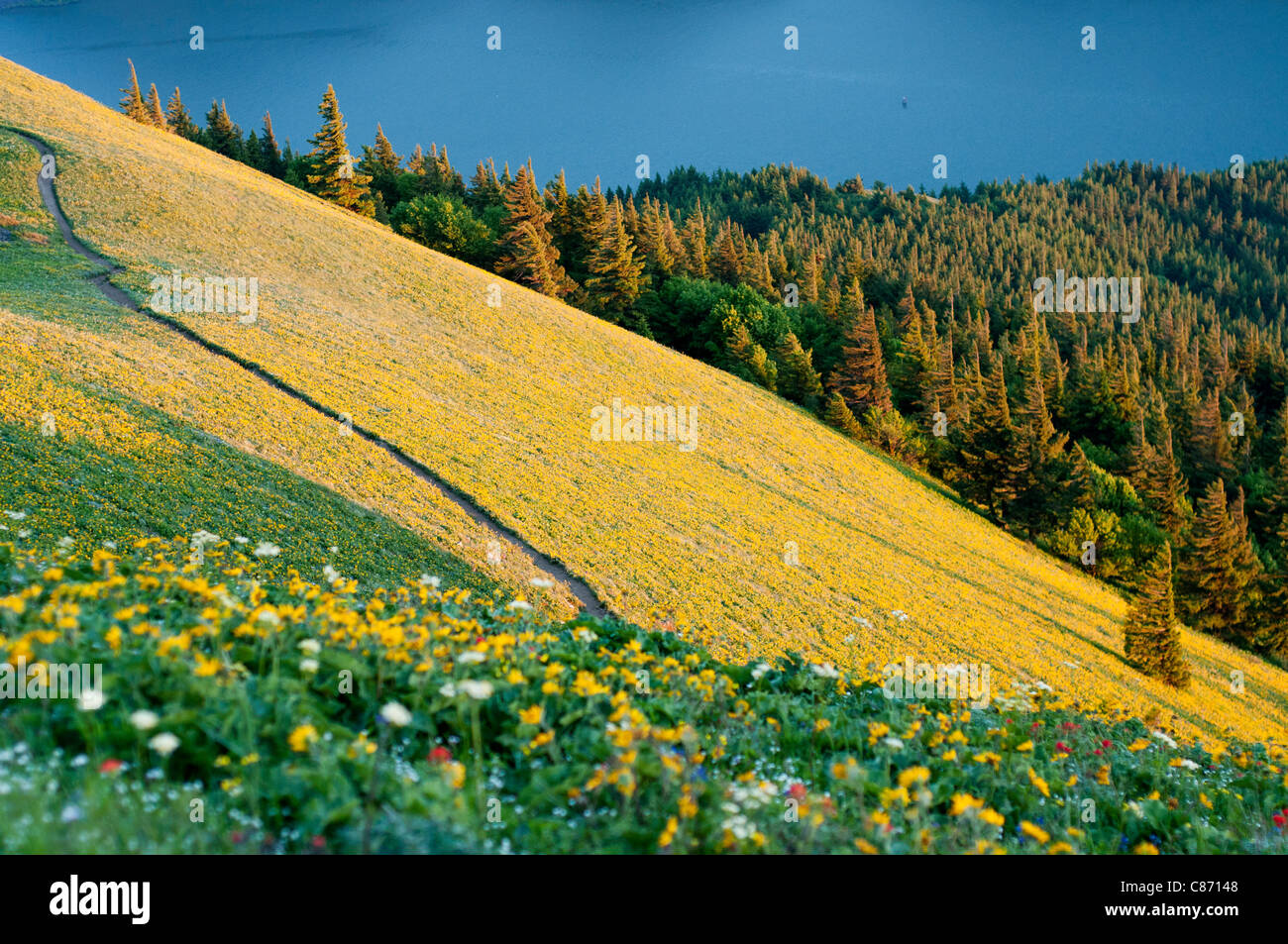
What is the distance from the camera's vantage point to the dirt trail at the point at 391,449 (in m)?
18.3

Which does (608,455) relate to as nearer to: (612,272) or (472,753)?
(472,753)

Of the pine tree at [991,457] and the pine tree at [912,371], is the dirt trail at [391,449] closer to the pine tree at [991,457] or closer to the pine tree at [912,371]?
the pine tree at [991,457]

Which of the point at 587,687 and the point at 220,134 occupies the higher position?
the point at 220,134

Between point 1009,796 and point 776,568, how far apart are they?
1766cm

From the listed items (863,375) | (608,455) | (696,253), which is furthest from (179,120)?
(608,455)

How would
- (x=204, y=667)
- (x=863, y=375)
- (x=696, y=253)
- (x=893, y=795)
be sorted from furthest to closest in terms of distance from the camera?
1. (x=696, y=253)
2. (x=863, y=375)
3. (x=893, y=795)
4. (x=204, y=667)

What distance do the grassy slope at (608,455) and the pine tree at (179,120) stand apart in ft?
137

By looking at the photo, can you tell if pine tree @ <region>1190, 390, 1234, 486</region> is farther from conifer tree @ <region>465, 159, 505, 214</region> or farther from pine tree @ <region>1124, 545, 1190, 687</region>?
conifer tree @ <region>465, 159, 505, 214</region>

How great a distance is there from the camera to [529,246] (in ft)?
225

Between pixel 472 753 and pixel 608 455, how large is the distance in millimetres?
23545

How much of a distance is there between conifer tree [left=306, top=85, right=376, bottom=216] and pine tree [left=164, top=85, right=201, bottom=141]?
27.6 metres

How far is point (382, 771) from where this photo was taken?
171 inches
